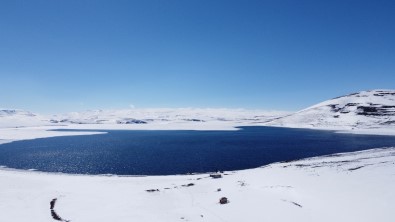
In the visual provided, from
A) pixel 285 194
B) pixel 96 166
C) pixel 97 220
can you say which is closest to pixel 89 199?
pixel 97 220

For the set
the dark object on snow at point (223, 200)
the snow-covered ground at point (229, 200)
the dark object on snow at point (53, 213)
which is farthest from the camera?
the dark object on snow at point (223, 200)

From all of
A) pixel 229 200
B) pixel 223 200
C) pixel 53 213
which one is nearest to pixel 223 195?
pixel 229 200

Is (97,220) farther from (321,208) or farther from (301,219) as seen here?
(321,208)

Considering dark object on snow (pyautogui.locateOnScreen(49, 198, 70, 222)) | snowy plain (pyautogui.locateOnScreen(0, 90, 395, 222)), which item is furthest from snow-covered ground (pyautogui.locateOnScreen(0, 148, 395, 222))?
dark object on snow (pyautogui.locateOnScreen(49, 198, 70, 222))

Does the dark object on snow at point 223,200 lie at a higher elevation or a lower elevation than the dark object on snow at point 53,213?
higher

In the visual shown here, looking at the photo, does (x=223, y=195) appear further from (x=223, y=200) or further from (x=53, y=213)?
(x=53, y=213)

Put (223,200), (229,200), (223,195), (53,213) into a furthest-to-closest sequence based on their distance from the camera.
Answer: (223,195), (229,200), (223,200), (53,213)

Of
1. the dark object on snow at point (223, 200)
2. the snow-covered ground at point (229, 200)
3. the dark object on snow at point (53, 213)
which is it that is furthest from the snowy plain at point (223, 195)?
the dark object on snow at point (223, 200)

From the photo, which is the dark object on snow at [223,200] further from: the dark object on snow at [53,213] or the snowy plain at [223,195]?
the dark object on snow at [53,213]
